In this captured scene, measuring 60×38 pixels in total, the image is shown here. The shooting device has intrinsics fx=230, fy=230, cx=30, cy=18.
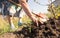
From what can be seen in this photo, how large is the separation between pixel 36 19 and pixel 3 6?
124cm

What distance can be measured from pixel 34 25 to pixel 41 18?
11 centimetres

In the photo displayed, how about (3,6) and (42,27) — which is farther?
(3,6)

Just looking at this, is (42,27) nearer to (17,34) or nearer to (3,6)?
(17,34)

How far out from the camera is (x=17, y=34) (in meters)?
2.52

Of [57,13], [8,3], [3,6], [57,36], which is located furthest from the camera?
[3,6]

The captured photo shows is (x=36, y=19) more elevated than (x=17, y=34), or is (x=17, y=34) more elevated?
(x=36, y=19)

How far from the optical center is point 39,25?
2414 mm

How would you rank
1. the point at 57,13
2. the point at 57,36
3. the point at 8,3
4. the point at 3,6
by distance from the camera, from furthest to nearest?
the point at 3,6, the point at 8,3, the point at 57,13, the point at 57,36

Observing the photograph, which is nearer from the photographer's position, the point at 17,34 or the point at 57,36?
the point at 57,36

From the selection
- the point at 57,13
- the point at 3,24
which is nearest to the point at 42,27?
the point at 57,13

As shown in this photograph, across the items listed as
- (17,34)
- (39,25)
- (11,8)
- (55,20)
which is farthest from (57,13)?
(11,8)

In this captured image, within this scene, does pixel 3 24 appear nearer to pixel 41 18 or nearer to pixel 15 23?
pixel 15 23

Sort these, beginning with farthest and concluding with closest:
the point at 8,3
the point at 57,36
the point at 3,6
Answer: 1. the point at 3,6
2. the point at 8,3
3. the point at 57,36

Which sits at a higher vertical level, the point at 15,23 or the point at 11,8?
the point at 11,8
